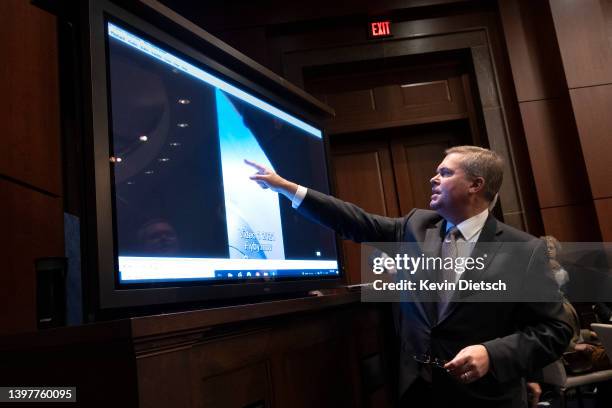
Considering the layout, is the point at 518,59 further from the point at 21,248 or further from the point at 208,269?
the point at 21,248

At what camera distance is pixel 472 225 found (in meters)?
1.84

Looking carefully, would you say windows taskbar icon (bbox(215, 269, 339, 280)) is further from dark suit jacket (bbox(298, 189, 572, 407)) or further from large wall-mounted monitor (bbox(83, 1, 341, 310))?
dark suit jacket (bbox(298, 189, 572, 407))

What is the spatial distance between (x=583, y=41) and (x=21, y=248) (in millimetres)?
3905

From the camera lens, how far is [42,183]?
1816 mm

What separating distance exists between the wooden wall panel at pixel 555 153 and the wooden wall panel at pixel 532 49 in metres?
Answer: 0.11

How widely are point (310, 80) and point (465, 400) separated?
3.05m

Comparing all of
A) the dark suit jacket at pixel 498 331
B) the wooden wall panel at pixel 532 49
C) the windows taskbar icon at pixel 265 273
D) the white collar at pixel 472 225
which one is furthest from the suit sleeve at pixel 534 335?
the wooden wall panel at pixel 532 49

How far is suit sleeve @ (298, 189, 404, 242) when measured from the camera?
6.12 ft

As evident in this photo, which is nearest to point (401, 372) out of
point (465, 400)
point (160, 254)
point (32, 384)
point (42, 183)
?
point (465, 400)

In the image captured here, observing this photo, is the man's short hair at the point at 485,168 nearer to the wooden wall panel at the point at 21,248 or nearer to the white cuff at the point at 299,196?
the white cuff at the point at 299,196

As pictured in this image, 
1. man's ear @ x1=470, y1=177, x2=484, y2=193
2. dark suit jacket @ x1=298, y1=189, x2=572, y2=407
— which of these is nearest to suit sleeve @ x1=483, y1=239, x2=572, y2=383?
dark suit jacket @ x1=298, y1=189, x2=572, y2=407

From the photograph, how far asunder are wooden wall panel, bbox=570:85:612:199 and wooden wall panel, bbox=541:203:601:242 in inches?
7.0

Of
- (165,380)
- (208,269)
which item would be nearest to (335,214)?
(208,269)

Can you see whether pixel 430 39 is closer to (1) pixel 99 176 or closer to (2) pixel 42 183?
(2) pixel 42 183
